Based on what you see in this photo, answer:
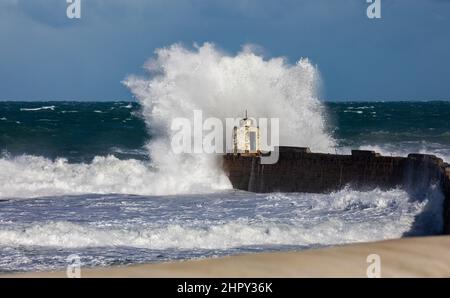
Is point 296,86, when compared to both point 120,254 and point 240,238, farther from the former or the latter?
point 120,254

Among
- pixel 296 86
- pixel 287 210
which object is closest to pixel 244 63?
pixel 296 86

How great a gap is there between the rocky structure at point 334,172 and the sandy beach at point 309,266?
8.54 metres

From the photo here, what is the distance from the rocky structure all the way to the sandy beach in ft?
28.0

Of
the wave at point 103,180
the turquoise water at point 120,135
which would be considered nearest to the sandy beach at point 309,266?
the wave at point 103,180

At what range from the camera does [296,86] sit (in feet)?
68.9

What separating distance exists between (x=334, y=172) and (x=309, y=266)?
1117 centimetres

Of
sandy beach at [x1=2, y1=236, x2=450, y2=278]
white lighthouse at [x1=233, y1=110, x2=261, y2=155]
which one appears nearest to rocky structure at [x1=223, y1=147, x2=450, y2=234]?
white lighthouse at [x1=233, y1=110, x2=261, y2=155]

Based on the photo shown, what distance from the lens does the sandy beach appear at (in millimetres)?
4004

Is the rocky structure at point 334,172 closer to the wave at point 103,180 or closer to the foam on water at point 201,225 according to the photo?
the foam on water at point 201,225

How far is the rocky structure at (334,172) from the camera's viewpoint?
552 inches

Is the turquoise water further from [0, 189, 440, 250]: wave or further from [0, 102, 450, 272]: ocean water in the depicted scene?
[0, 189, 440, 250]: wave

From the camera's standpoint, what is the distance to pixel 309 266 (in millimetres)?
4160

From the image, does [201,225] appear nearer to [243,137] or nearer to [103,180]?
[243,137]

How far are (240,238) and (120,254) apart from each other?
1.84 metres
